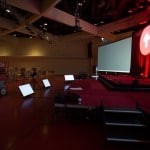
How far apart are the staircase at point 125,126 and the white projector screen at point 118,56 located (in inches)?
130

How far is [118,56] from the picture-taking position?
6.95 meters

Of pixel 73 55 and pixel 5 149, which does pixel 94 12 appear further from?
pixel 73 55

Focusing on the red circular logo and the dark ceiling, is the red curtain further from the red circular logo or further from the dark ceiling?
the dark ceiling

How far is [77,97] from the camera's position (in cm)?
392

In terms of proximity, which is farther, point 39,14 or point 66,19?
point 66,19

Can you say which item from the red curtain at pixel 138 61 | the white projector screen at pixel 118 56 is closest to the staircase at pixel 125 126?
the red curtain at pixel 138 61

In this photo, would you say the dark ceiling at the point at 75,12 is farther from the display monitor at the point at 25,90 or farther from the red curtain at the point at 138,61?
the display monitor at the point at 25,90

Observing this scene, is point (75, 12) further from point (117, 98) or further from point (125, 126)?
point (125, 126)

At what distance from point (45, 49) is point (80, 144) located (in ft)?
51.2

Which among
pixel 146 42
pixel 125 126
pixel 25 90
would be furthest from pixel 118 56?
pixel 125 126

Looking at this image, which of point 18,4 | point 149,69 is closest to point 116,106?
point 149,69

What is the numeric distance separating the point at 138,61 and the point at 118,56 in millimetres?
690

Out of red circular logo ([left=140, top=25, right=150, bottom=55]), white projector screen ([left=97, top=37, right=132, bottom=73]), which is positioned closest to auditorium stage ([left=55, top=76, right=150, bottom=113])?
red circular logo ([left=140, top=25, right=150, bottom=55])

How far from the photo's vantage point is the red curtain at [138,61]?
20.4 feet
